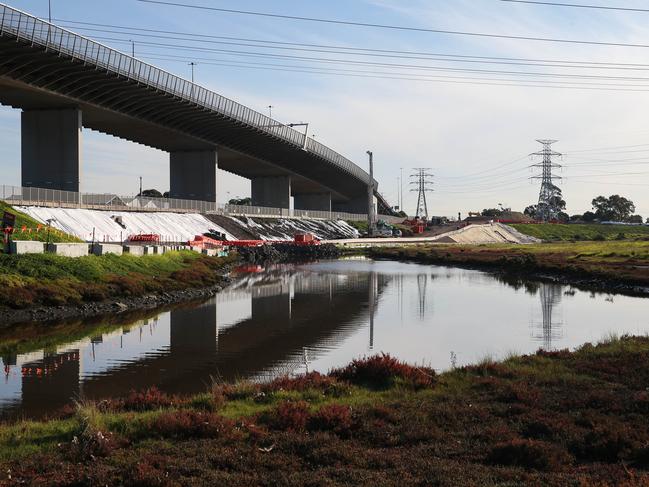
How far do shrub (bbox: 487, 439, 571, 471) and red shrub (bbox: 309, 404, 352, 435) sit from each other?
2636 mm

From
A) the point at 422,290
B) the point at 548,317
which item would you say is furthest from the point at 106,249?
→ the point at 548,317

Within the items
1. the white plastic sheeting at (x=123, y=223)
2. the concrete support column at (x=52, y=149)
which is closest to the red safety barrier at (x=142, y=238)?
the white plastic sheeting at (x=123, y=223)

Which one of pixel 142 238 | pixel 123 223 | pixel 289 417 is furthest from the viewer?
pixel 123 223

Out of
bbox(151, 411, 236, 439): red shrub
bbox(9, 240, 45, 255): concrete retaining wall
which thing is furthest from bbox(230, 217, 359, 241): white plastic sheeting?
bbox(151, 411, 236, 439): red shrub

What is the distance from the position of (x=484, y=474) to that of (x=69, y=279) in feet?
97.4

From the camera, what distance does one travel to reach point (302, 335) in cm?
2827

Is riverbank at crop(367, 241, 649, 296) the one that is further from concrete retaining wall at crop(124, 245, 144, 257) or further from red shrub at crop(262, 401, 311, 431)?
red shrub at crop(262, 401, 311, 431)

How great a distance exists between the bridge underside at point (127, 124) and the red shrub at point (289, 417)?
2022 inches

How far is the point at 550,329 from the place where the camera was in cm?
3011

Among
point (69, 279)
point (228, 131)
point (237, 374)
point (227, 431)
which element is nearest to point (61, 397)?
point (237, 374)

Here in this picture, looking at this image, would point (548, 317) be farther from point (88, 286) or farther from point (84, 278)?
point (84, 278)

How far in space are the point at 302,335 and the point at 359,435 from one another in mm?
16899

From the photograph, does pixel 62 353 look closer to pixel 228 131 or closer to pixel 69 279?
pixel 69 279

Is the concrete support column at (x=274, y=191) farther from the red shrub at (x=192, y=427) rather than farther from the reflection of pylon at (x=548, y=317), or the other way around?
the red shrub at (x=192, y=427)
